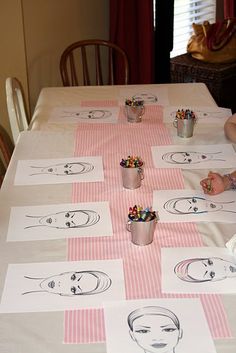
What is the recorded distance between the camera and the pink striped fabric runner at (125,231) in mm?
1110

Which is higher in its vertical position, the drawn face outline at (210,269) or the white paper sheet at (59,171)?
the drawn face outline at (210,269)

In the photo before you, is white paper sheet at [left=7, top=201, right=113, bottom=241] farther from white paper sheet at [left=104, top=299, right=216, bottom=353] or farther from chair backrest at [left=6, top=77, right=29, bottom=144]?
chair backrest at [left=6, top=77, right=29, bottom=144]

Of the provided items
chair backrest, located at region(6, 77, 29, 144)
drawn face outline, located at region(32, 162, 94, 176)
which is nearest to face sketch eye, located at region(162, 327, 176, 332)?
drawn face outline, located at region(32, 162, 94, 176)

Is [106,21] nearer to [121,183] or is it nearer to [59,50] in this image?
[59,50]

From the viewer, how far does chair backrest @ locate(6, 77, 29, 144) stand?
2.16 metres

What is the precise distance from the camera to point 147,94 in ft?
7.81

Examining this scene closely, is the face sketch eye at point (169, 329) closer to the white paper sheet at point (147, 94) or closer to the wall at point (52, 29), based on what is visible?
the white paper sheet at point (147, 94)

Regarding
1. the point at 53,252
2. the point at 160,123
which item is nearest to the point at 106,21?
the point at 160,123

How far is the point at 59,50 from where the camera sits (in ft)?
10.5

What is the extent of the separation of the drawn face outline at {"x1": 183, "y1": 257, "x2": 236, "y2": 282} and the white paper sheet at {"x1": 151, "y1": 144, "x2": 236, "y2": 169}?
51 centimetres

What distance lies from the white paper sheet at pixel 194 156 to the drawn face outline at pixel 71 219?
0.35m

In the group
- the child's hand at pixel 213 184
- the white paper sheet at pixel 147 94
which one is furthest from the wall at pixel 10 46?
the child's hand at pixel 213 184

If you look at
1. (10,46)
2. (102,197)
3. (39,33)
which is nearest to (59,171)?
(102,197)

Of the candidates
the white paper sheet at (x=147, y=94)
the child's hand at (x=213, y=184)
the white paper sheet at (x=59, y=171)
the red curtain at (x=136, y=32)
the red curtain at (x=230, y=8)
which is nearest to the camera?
the child's hand at (x=213, y=184)
